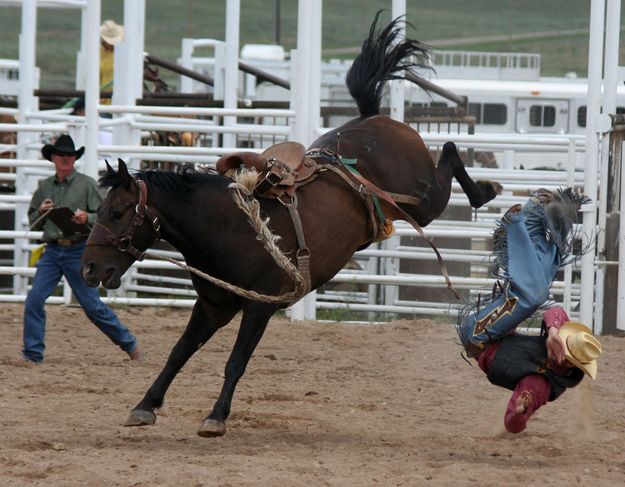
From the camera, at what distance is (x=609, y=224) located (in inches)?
345

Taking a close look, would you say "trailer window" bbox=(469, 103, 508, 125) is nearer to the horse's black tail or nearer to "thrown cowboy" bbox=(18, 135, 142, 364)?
the horse's black tail

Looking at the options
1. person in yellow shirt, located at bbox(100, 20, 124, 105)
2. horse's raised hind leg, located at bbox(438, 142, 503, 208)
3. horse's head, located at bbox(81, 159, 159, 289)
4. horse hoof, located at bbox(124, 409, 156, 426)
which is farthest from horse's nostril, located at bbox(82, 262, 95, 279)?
person in yellow shirt, located at bbox(100, 20, 124, 105)

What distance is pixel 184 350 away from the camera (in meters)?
5.95

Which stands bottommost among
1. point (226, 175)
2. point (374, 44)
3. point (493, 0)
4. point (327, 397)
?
point (327, 397)

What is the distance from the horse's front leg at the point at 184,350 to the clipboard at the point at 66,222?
1.83 m

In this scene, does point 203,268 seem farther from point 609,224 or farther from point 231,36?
point 231,36

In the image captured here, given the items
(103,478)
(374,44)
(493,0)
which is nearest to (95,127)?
(374,44)

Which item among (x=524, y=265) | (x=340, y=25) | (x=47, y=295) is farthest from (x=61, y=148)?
(x=340, y=25)

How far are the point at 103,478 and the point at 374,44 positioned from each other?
3.46m

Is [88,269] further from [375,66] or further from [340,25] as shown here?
[340,25]

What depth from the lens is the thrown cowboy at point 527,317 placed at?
5109 millimetres

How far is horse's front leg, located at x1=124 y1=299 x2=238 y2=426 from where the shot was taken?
586cm

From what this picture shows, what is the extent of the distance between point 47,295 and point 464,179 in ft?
9.25

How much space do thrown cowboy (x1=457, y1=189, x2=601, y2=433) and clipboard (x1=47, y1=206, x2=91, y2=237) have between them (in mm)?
3026
